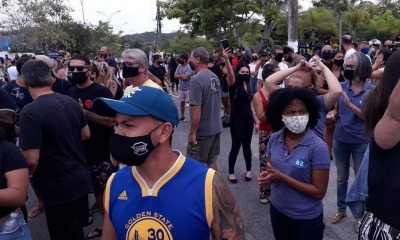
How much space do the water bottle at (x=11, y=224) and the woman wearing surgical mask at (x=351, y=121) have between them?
3.24m

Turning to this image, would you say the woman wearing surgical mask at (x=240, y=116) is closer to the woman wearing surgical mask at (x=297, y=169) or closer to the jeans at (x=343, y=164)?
the jeans at (x=343, y=164)

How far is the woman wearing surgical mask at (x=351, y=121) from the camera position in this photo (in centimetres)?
412

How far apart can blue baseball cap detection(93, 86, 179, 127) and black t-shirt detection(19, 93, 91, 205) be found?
1.47 metres

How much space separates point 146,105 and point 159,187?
1.15 ft

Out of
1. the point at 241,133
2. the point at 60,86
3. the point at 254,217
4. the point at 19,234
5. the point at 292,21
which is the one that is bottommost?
the point at 254,217

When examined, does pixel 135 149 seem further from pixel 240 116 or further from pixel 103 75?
pixel 240 116

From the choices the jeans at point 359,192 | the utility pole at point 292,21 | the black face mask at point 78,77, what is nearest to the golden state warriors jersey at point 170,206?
the jeans at point 359,192

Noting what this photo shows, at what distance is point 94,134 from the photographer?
4266 millimetres

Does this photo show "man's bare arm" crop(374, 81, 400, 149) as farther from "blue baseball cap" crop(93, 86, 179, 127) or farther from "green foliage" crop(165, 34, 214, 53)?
"green foliage" crop(165, 34, 214, 53)

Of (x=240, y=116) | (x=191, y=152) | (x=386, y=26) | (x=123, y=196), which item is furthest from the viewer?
(x=386, y=26)

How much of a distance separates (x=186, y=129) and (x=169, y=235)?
7.81 meters

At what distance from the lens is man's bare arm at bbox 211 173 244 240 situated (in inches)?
65.1

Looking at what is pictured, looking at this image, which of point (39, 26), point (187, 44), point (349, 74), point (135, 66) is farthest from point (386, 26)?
point (135, 66)

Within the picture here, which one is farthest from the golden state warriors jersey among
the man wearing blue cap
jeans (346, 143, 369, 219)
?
jeans (346, 143, 369, 219)
